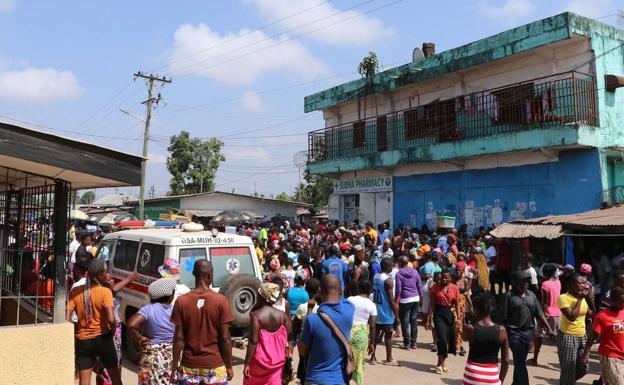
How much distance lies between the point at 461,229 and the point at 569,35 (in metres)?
6.03

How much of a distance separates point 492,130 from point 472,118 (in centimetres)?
98

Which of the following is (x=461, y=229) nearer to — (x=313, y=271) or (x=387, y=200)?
(x=387, y=200)

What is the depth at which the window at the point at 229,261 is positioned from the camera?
25.5 ft

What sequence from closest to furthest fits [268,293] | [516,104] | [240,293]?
1. [268,293]
2. [240,293]
3. [516,104]

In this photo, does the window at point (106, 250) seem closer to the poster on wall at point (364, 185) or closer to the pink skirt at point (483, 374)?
the pink skirt at point (483, 374)

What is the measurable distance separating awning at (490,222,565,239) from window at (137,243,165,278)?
6.56 meters

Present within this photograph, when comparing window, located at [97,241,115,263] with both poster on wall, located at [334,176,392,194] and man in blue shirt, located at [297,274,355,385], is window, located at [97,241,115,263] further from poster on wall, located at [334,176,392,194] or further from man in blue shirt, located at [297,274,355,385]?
poster on wall, located at [334,176,392,194]

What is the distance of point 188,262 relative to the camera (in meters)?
7.58

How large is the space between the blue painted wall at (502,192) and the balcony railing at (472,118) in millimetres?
1131

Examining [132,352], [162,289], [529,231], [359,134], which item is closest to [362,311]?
[162,289]

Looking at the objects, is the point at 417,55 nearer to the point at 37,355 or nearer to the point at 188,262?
the point at 188,262

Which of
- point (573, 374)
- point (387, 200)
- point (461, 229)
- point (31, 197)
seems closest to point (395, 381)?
point (573, 374)

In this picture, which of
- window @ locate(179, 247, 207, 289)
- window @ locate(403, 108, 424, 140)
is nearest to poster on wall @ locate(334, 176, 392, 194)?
window @ locate(403, 108, 424, 140)

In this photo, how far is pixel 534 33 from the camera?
575 inches
